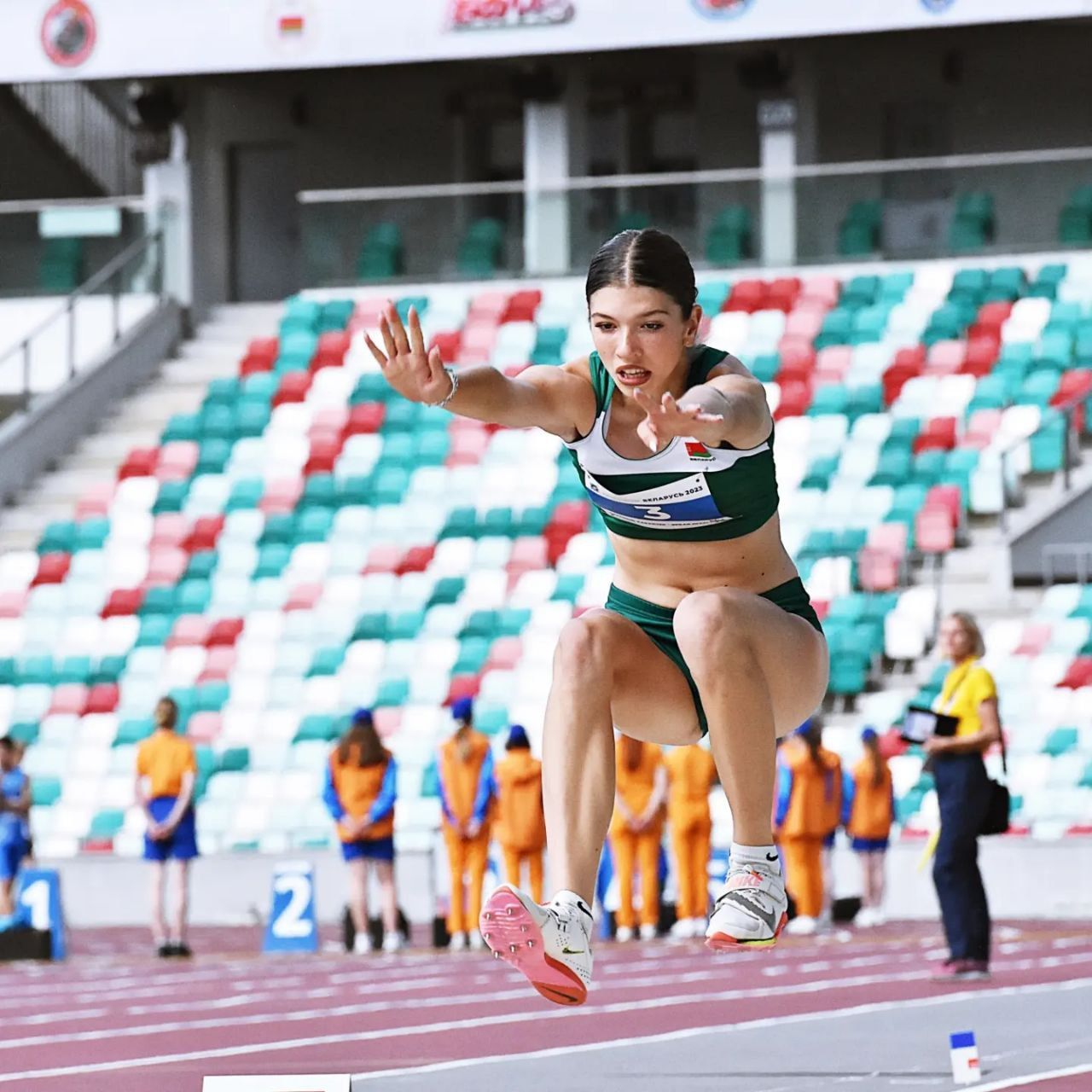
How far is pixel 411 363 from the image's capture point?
5645 millimetres

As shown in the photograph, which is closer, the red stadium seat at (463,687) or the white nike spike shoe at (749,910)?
the white nike spike shoe at (749,910)

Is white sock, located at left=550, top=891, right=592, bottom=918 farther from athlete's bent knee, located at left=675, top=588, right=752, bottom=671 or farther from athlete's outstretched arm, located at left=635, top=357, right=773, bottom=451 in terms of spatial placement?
athlete's outstretched arm, located at left=635, top=357, right=773, bottom=451

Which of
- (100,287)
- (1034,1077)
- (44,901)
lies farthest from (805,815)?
(100,287)

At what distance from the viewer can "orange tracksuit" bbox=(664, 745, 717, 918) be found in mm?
16141

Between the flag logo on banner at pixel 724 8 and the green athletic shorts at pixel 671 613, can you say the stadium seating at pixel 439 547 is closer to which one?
the flag logo on banner at pixel 724 8

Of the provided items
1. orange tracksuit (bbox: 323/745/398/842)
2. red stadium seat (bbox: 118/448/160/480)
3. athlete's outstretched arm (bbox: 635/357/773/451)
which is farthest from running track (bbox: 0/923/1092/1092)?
red stadium seat (bbox: 118/448/160/480)

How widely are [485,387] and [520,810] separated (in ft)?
33.8

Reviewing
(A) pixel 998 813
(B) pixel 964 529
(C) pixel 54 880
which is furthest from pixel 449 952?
(B) pixel 964 529

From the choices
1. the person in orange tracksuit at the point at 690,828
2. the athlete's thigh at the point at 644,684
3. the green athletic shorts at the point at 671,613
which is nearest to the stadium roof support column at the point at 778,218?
the person in orange tracksuit at the point at 690,828

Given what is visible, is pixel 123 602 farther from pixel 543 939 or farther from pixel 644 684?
pixel 543 939

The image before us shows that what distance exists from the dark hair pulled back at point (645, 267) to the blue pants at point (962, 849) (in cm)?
649

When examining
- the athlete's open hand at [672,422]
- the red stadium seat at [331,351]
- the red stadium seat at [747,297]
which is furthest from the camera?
the red stadium seat at [331,351]

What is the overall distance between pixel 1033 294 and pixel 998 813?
11385 millimetres

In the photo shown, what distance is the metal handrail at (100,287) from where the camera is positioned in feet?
81.7
